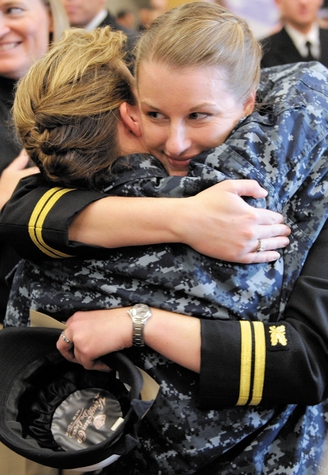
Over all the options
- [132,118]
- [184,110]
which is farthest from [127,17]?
[184,110]

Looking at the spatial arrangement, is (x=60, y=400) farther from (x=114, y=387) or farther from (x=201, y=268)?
(x=201, y=268)

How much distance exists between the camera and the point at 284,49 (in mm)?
2615

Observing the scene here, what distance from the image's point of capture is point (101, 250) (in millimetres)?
1272

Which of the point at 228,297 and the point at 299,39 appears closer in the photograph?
the point at 228,297

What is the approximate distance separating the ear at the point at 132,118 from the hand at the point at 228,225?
0.85 ft

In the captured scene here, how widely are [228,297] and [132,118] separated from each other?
0.49 m

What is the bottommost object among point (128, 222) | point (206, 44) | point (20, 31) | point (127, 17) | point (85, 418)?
point (127, 17)

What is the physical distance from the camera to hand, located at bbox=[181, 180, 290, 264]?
46.1 inches

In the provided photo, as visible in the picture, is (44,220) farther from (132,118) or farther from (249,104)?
(249,104)

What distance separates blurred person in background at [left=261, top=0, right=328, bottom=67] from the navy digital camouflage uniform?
1.36 m

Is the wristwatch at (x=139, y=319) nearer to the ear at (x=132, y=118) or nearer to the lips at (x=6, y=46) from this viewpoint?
the ear at (x=132, y=118)

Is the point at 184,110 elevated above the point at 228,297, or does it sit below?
above

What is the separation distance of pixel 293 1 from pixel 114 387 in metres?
2.26

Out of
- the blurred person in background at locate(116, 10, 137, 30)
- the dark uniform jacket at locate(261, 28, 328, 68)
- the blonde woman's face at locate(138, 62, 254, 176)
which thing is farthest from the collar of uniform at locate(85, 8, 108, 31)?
the blurred person in background at locate(116, 10, 137, 30)
